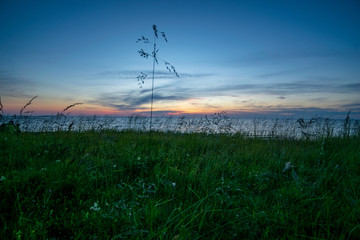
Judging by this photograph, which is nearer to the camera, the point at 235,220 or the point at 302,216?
the point at 235,220

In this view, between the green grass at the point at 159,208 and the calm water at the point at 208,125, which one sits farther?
the calm water at the point at 208,125

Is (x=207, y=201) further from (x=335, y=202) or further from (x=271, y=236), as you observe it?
(x=335, y=202)

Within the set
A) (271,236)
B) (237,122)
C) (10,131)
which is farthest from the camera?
(237,122)

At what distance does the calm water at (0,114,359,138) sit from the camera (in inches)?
253

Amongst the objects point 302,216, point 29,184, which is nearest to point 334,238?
point 302,216

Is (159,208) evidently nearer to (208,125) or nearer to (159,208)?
(159,208)

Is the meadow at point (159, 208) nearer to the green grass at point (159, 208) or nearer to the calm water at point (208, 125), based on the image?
the green grass at point (159, 208)

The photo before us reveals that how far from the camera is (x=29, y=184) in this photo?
196 cm

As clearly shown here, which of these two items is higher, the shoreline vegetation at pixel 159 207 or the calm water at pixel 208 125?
the calm water at pixel 208 125

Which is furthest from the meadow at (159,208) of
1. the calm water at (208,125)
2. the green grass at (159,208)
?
the calm water at (208,125)

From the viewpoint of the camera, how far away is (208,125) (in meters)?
7.32

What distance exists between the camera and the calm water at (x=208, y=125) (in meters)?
6.43

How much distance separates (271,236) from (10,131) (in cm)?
552

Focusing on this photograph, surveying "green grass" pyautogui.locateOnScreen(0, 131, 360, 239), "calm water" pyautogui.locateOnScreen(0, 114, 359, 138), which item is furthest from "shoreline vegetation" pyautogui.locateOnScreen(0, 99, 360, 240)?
"calm water" pyautogui.locateOnScreen(0, 114, 359, 138)
